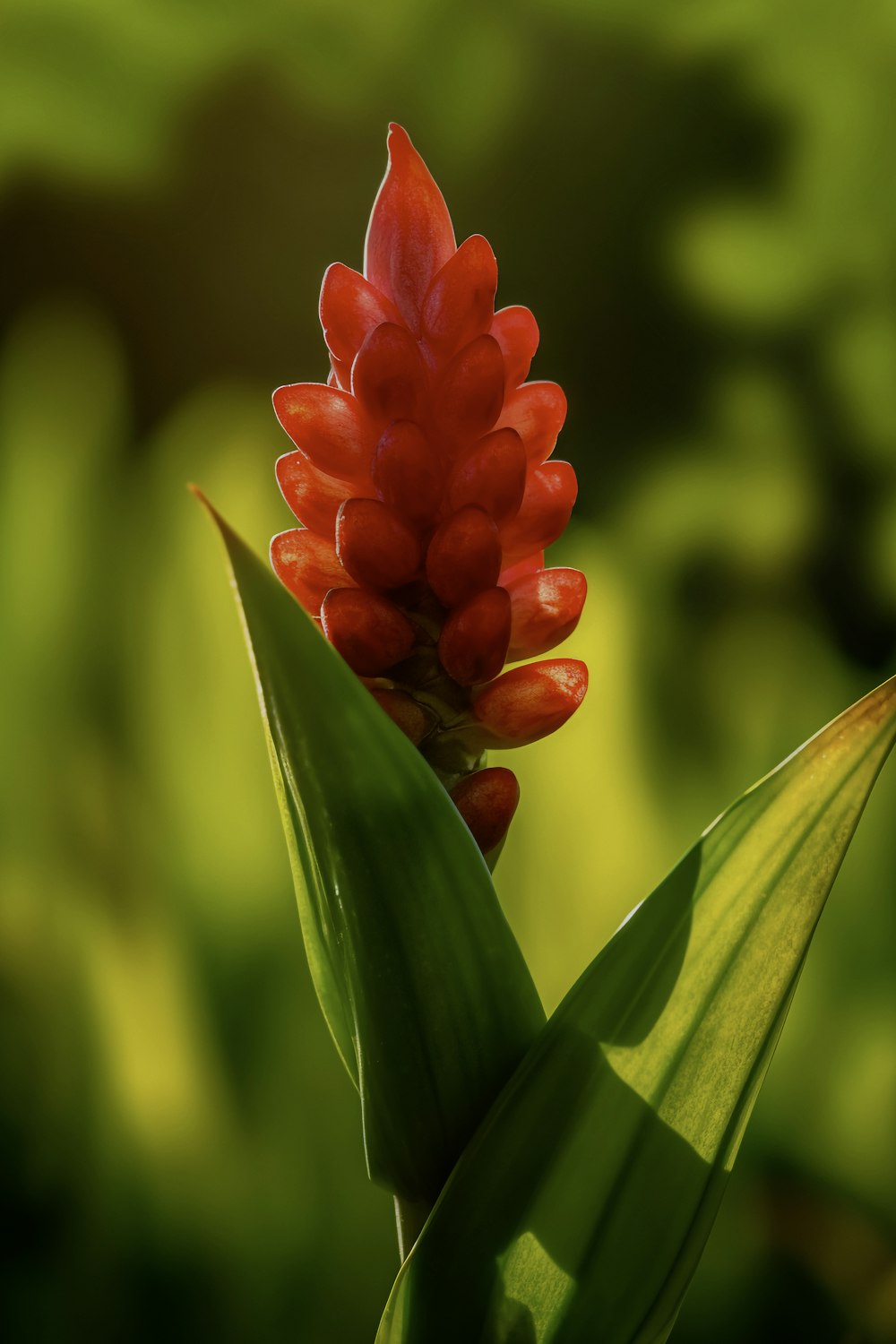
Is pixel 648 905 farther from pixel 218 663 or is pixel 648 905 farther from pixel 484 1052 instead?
pixel 218 663

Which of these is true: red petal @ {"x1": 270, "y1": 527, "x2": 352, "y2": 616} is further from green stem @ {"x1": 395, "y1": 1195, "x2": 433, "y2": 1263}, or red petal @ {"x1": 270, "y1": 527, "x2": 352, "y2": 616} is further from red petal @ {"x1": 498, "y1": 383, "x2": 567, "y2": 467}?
green stem @ {"x1": 395, "y1": 1195, "x2": 433, "y2": 1263}

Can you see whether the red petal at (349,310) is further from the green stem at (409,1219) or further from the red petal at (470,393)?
the green stem at (409,1219)

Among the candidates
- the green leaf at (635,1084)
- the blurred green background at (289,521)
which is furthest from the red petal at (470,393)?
the blurred green background at (289,521)

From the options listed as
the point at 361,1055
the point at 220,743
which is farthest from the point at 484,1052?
the point at 220,743

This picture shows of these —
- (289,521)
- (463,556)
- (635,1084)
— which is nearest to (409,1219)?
(635,1084)

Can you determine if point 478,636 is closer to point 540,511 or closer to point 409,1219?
point 540,511

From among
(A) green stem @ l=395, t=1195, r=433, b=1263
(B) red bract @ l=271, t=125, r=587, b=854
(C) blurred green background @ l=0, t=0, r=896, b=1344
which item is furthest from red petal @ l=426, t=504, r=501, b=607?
(C) blurred green background @ l=0, t=0, r=896, b=1344
